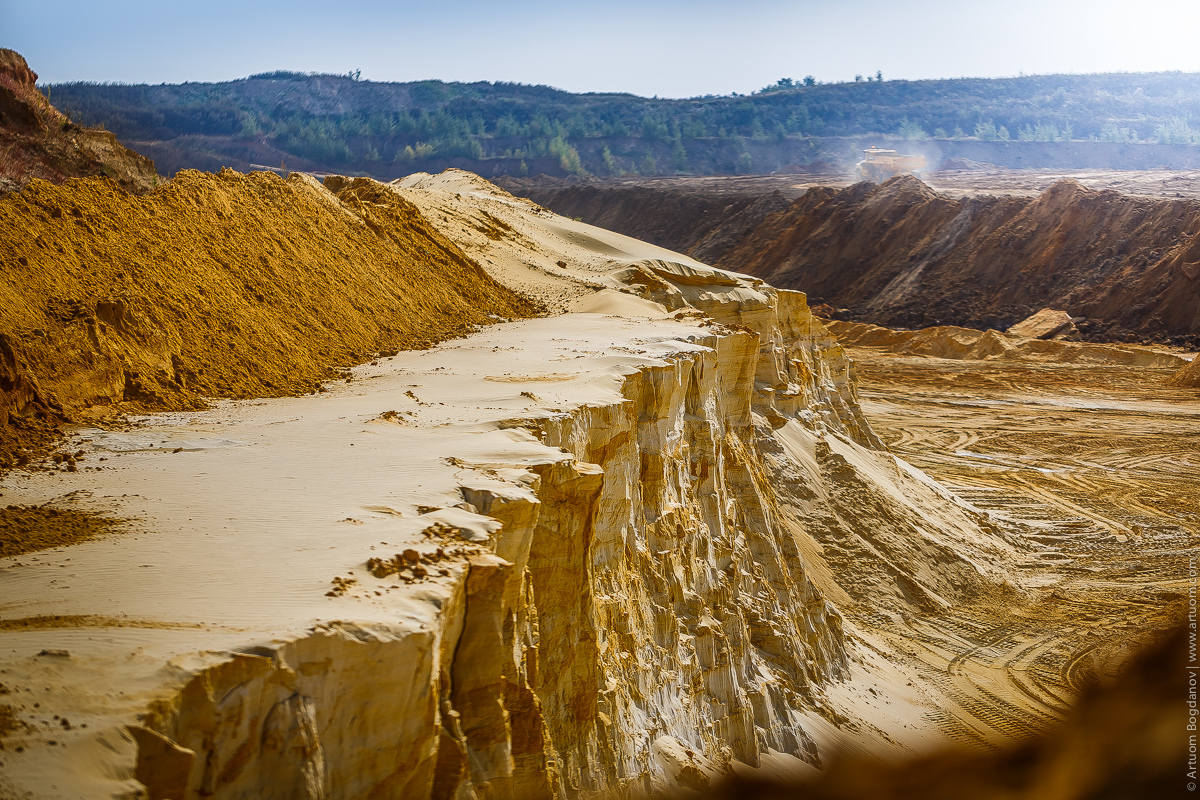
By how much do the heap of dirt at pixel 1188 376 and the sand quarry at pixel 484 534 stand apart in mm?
8126

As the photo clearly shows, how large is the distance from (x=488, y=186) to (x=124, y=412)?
23.8 meters

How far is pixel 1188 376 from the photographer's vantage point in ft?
103

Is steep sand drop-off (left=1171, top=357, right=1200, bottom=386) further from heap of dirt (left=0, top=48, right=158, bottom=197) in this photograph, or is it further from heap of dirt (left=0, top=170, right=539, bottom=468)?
heap of dirt (left=0, top=48, right=158, bottom=197)

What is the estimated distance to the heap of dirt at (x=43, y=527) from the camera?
4.86m

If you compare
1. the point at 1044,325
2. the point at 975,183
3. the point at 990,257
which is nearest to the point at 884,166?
the point at 975,183

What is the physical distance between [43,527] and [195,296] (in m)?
6.40

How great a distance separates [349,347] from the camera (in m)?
12.8

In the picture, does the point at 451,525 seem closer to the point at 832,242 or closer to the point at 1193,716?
the point at 1193,716

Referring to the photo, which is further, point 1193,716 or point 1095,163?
point 1095,163

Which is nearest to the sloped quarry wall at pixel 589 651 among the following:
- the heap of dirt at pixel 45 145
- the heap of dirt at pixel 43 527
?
the heap of dirt at pixel 43 527

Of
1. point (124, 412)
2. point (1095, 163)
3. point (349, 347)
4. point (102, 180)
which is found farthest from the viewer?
point (1095, 163)

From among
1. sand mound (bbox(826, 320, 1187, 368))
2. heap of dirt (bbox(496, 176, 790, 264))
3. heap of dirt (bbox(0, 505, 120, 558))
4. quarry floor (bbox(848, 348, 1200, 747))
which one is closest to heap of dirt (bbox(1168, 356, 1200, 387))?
quarry floor (bbox(848, 348, 1200, 747))

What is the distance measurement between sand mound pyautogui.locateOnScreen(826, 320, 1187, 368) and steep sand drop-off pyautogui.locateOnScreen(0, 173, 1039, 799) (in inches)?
859

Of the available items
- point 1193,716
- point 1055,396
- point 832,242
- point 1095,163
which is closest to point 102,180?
point 1193,716
